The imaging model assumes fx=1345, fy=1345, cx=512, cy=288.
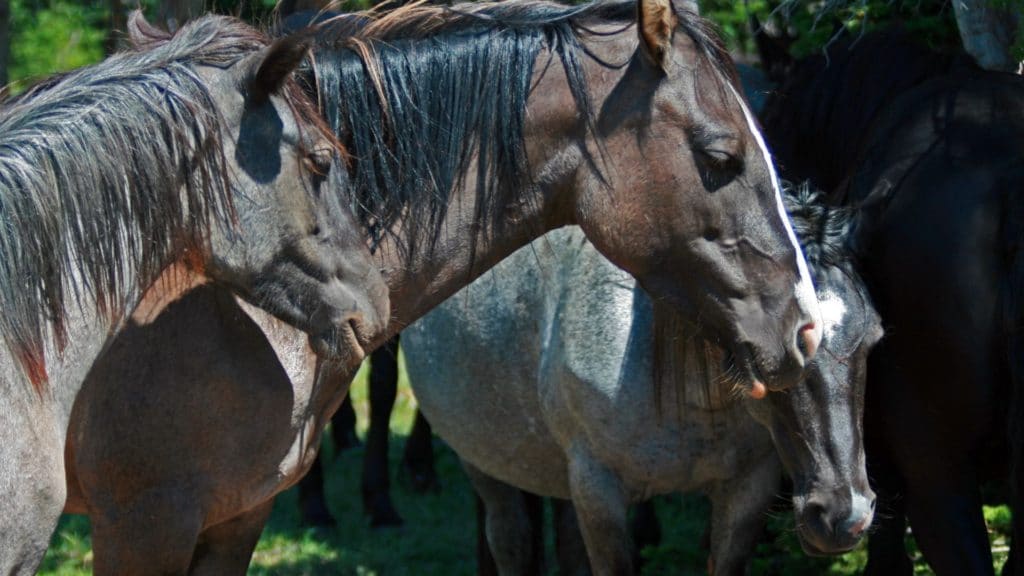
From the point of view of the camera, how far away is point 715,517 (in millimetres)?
4164

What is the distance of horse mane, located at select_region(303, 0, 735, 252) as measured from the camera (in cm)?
317

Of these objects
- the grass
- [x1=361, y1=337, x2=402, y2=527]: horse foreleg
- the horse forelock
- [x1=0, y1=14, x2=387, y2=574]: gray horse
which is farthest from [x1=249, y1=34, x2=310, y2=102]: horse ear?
[x1=361, y1=337, x2=402, y2=527]: horse foreleg

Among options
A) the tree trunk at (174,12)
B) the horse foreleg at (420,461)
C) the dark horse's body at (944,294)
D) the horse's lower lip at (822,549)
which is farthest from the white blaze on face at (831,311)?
the horse foreleg at (420,461)

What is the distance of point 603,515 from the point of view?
4.11 metres

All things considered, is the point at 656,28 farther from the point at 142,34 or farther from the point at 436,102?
the point at 142,34

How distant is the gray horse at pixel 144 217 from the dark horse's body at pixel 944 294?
1776 mm

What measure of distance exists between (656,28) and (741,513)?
1.67 m

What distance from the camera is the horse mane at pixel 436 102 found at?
317 cm

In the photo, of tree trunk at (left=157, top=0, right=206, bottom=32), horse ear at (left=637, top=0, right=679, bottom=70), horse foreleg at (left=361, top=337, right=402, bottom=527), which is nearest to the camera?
horse ear at (left=637, top=0, right=679, bottom=70)

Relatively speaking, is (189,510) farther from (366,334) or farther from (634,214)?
(634,214)

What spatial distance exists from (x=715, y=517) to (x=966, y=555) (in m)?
0.74

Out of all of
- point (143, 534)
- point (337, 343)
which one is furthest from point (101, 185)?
point (143, 534)

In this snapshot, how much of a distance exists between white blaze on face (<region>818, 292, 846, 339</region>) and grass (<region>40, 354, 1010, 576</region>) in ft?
4.41

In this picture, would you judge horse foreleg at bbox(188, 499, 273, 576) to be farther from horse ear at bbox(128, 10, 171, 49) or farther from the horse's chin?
horse ear at bbox(128, 10, 171, 49)
